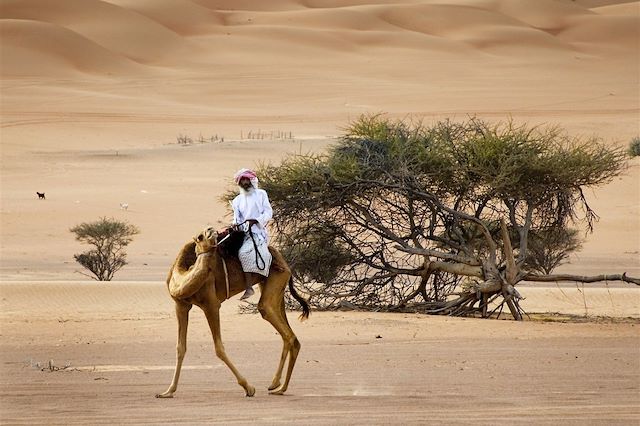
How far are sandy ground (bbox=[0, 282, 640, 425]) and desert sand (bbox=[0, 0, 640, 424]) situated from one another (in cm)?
5

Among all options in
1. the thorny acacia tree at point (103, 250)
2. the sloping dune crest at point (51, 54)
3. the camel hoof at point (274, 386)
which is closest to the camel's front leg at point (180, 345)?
the camel hoof at point (274, 386)

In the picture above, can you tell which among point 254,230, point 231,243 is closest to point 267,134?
point 254,230

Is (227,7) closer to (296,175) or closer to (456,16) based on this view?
(456,16)

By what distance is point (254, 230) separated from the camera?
11.6m

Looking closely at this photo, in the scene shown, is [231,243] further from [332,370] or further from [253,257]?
[332,370]

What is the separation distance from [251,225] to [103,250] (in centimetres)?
1809

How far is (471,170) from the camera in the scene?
18.8 meters

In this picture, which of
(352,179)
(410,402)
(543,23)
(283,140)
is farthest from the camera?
(543,23)

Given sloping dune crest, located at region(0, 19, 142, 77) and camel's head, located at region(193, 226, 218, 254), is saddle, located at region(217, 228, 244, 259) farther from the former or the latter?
sloping dune crest, located at region(0, 19, 142, 77)

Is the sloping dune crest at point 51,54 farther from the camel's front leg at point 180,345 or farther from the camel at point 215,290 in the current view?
the camel's front leg at point 180,345

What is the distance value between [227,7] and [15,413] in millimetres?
132742

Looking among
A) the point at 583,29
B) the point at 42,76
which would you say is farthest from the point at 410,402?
the point at 583,29

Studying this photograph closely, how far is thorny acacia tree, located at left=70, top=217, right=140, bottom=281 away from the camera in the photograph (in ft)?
92.0

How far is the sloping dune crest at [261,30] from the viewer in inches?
3647
